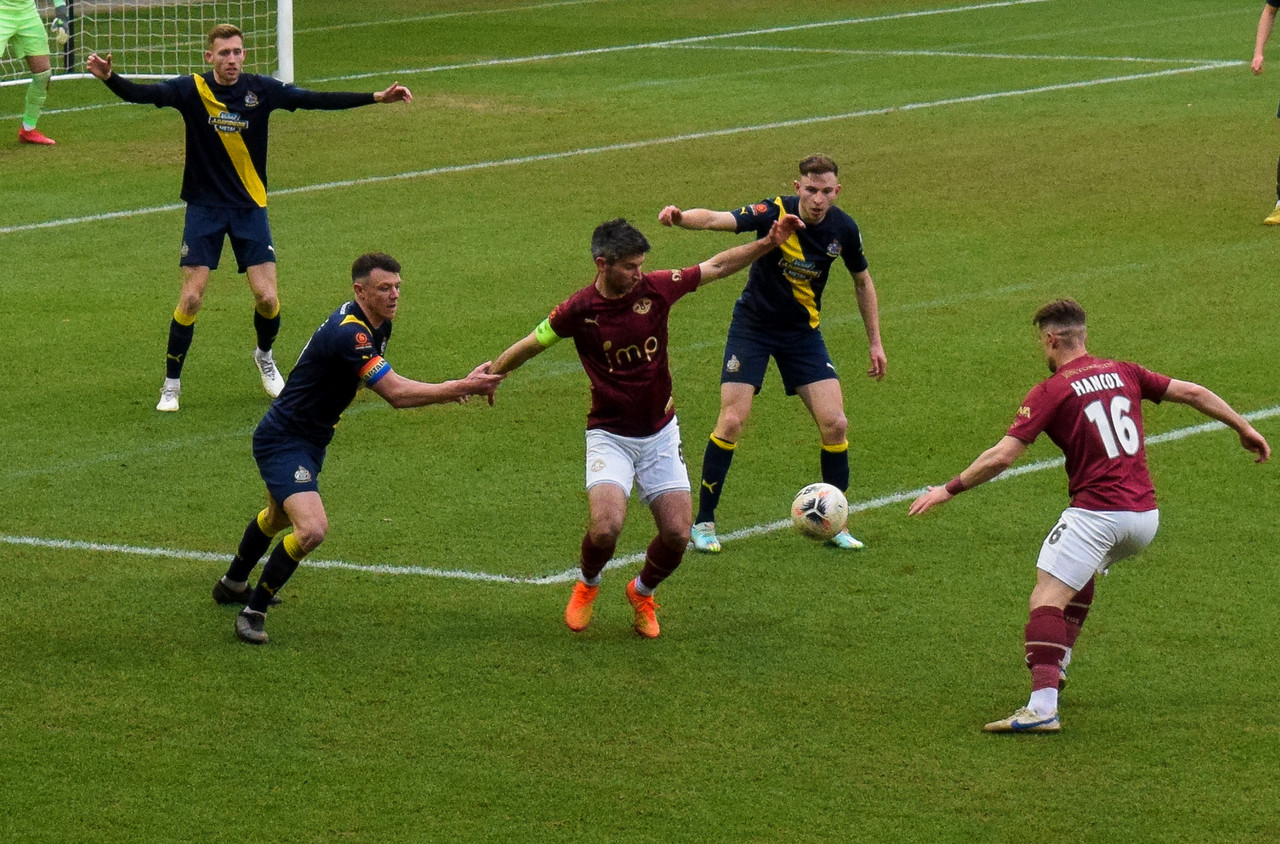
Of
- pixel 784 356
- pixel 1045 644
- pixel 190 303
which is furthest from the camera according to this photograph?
pixel 190 303

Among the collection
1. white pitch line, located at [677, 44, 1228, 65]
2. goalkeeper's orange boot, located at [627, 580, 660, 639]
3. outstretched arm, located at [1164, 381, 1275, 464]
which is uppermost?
outstretched arm, located at [1164, 381, 1275, 464]

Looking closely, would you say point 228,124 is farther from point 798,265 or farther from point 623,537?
point 798,265

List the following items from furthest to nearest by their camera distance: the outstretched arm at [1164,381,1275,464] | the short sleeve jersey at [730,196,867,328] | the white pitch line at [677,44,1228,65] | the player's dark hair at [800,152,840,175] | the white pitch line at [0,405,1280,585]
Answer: the white pitch line at [677,44,1228,65], the short sleeve jersey at [730,196,867,328], the player's dark hair at [800,152,840,175], the white pitch line at [0,405,1280,585], the outstretched arm at [1164,381,1275,464]

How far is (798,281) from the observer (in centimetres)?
1039

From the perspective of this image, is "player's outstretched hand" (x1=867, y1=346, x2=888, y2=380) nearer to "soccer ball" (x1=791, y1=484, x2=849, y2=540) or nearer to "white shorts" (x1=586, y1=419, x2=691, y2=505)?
"soccer ball" (x1=791, y1=484, x2=849, y2=540)

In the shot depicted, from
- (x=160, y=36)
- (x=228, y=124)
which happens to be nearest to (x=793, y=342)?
(x=228, y=124)

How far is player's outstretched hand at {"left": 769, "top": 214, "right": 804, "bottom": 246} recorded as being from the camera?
8659 millimetres

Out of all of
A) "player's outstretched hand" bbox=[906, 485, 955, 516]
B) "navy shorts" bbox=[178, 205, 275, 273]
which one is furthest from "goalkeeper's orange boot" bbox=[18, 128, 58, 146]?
"player's outstretched hand" bbox=[906, 485, 955, 516]

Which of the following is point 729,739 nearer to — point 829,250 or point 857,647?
point 857,647

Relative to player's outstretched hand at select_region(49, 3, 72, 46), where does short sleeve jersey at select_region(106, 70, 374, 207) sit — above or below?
above

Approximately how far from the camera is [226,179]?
13109 mm

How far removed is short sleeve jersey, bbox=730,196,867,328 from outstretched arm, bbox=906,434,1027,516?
2.73 m

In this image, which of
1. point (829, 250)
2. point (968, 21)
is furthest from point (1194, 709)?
point (968, 21)

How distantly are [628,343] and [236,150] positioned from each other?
17.6 ft
